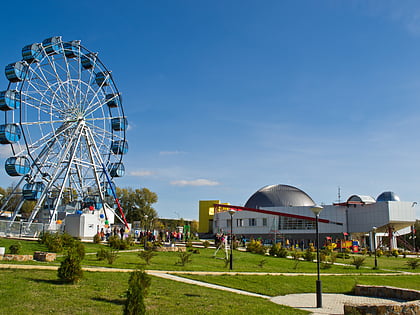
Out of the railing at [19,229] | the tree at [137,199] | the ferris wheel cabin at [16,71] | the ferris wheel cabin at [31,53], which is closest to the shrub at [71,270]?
the railing at [19,229]

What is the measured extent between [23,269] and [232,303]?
8.12m

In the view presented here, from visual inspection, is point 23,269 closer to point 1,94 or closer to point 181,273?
point 181,273

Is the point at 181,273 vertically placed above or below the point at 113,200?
below

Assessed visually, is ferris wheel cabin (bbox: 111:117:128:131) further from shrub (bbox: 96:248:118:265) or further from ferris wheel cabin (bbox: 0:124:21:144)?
shrub (bbox: 96:248:118:265)

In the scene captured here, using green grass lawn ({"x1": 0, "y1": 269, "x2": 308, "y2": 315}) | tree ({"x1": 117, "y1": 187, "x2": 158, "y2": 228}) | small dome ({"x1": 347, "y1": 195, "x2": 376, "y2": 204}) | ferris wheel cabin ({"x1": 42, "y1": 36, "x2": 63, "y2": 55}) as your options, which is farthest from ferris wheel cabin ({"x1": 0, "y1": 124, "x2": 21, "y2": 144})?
tree ({"x1": 117, "y1": 187, "x2": 158, "y2": 228})

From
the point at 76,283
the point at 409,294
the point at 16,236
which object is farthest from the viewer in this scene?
the point at 16,236

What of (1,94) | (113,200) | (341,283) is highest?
(1,94)

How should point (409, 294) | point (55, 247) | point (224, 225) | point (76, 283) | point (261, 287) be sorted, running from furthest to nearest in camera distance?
point (224, 225)
point (55, 247)
point (261, 287)
point (409, 294)
point (76, 283)

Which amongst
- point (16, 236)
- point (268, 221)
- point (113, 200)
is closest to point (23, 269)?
point (16, 236)

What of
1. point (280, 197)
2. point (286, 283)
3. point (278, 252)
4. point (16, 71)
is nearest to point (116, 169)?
point (16, 71)

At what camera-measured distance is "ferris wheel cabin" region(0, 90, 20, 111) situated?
37.8 metres

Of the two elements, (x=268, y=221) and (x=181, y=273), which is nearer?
(x=181, y=273)

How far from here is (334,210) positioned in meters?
72.5

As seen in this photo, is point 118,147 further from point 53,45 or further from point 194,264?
point 194,264
